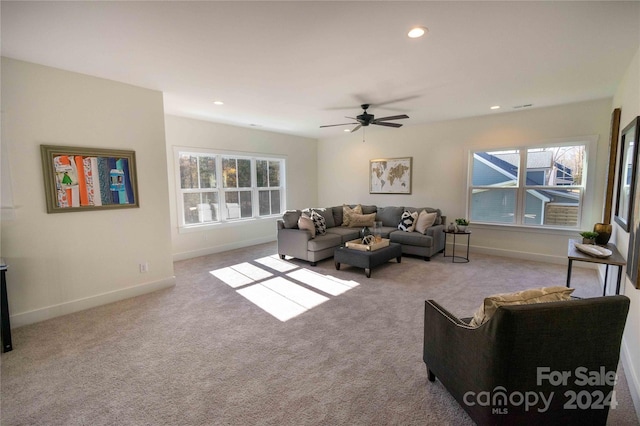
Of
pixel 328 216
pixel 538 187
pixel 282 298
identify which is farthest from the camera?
pixel 328 216

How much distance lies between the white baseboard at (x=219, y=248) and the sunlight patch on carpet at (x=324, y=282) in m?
2.16

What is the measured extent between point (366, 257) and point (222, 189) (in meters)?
3.40

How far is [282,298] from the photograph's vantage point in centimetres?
349

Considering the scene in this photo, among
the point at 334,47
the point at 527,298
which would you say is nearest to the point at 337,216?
the point at 334,47

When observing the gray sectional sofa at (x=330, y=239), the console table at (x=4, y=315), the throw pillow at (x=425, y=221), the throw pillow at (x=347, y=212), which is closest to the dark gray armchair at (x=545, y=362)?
the gray sectional sofa at (x=330, y=239)

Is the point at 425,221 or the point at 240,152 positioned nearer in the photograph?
the point at 425,221

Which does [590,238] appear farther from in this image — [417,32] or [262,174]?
[262,174]

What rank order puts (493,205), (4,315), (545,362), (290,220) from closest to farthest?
(545,362) < (4,315) < (290,220) < (493,205)

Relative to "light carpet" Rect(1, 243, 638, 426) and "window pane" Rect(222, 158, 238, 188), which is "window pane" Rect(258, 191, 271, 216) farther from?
"light carpet" Rect(1, 243, 638, 426)

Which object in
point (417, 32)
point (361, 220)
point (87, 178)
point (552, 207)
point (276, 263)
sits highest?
point (417, 32)

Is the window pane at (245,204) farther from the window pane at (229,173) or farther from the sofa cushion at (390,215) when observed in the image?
the sofa cushion at (390,215)

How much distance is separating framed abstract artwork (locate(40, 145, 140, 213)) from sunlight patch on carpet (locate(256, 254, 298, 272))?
2.17m

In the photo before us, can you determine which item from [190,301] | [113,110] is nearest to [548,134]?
[190,301]

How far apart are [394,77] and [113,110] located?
3.23 m
